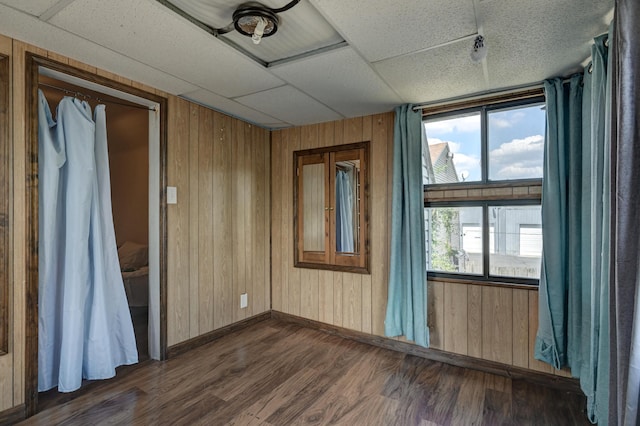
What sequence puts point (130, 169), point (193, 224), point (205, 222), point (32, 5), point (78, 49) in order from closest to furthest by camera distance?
point (32, 5) → point (78, 49) → point (193, 224) → point (205, 222) → point (130, 169)

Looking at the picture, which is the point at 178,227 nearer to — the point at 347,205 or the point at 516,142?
the point at 347,205

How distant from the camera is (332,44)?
74.1 inches

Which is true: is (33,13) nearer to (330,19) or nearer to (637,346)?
(330,19)

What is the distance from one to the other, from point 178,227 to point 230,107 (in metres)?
1.23

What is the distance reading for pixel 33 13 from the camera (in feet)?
5.26

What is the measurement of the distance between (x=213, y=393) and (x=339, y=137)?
8.31 ft

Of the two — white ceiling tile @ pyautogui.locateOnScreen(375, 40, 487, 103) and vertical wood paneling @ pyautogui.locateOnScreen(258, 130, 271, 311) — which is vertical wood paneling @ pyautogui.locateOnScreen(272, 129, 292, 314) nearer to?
vertical wood paneling @ pyautogui.locateOnScreen(258, 130, 271, 311)

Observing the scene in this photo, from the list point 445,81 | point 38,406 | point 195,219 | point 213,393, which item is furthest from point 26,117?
point 445,81

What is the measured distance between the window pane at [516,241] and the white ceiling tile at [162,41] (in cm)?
210

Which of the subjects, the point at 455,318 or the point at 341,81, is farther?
the point at 455,318

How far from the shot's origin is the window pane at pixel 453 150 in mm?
2702

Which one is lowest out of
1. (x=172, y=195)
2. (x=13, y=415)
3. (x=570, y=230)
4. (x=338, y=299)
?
(x=13, y=415)

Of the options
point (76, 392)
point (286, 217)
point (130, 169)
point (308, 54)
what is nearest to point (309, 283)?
point (286, 217)

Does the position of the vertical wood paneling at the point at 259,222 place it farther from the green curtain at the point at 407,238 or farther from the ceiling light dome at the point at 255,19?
the ceiling light dome at the point at 255,19
